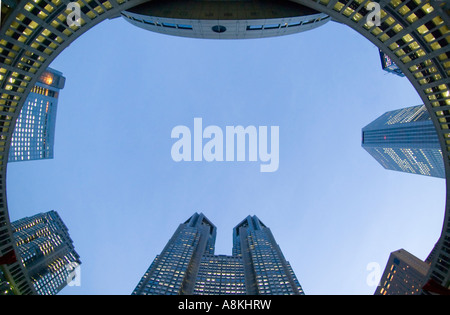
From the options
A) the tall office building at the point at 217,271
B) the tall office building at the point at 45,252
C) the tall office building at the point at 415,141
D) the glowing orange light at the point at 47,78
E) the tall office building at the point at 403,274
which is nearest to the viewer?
the tall office building at the point at 217,271

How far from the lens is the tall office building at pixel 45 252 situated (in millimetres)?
141500

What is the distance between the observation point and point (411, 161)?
7328 inches

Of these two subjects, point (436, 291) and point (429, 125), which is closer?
point (436, 291)

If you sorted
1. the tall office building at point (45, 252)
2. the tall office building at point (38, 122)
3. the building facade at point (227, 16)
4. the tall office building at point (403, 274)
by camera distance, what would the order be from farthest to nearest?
the tall office building at point (38, 122) < the tall office building at point (45, 252) < the tall office building at point (403, 274) < the building facade at point (227, 16)

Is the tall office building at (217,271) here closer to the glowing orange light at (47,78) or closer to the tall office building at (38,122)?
the tall office building at (38,122)

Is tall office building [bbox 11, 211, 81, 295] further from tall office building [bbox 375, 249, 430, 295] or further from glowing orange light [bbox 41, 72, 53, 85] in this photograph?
tall office building [bbox 375, 249, 430, 295]

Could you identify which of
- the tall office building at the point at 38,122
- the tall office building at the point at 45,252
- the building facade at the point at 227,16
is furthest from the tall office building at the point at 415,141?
the tall office building at the point at 38,122

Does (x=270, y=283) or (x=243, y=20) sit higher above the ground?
(x=243, y=20)

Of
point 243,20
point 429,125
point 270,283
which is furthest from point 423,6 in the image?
point 429,125

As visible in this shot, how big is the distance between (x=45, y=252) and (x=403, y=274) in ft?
738

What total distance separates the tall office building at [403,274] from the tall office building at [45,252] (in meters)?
213
